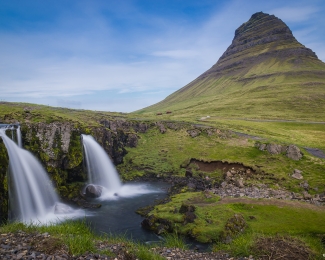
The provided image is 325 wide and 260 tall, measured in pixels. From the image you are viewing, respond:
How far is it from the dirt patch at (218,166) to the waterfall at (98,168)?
55.4ft

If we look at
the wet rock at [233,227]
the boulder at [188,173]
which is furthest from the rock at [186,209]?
the boulder at [188,173]

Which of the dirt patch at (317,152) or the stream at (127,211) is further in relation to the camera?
the dirt patch at (317,152)

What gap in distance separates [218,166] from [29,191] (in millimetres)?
32903

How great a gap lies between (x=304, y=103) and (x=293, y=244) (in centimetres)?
14621

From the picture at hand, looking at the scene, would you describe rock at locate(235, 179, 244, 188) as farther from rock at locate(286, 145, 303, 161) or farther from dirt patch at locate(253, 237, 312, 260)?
dirt patch at locate(253, 237, 312, 260)

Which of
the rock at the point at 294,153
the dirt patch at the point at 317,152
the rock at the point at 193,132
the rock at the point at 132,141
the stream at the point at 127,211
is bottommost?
the stream at the point at 127,211

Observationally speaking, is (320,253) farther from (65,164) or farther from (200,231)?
(65,164)

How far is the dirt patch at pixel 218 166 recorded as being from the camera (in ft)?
150

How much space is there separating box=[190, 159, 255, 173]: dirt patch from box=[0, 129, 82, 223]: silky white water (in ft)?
86.8

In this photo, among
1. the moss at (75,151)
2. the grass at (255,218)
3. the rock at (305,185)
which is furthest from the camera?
the moss at (75,151)

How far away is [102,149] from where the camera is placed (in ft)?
160

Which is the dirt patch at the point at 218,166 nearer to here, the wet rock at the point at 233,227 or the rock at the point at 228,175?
Result: the rock at the point at 228,175

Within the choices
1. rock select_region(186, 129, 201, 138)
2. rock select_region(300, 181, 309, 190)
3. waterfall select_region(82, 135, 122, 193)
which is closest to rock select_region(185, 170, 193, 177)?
waterfall select_region(82, 135, 122, 193)

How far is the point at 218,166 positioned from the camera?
157 feet
